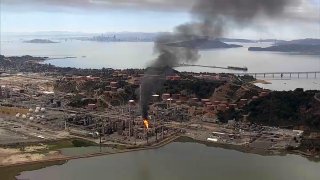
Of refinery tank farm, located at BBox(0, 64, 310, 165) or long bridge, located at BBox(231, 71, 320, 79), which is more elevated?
long bridge, located at BBox(231, 71, 320, 79)

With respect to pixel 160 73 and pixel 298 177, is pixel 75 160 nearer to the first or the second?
pixel 160 73

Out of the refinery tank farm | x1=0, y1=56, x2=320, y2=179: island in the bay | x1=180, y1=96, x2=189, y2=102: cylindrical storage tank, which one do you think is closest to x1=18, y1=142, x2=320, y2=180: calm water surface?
x1=0, y1=56, x2=320, y2=179: island in the bay

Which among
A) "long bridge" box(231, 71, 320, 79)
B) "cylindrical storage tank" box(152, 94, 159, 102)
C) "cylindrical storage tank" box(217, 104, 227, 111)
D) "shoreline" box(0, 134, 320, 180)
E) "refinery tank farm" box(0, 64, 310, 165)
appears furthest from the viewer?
"long bridge" box(231, 71, 320, 79)

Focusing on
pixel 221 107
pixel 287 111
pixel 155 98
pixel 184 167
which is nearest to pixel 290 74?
pixel 155 98

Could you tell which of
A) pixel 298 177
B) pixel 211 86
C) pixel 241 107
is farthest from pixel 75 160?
pixel 211 86

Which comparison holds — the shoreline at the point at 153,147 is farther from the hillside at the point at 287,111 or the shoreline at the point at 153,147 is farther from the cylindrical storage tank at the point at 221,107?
the cylindrical storage tank at the point at 221,107

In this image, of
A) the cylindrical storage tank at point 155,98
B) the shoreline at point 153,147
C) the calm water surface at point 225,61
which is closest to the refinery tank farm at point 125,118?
the cylindrical storage tank at point 155,98

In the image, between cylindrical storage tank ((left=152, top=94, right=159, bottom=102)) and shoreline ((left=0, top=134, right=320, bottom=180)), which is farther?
cylindrical storage tank ((left=152, top=94, right=159, bottom=102))

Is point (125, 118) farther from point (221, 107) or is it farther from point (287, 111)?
point (287, 111)

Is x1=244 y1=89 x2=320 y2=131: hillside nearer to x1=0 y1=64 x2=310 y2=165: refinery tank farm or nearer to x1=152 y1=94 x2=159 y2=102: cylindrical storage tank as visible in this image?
x1=0 y1=64 x2=310 y2=165: refinery tank farm
